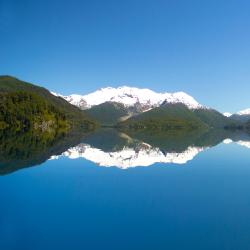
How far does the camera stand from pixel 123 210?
2414cm

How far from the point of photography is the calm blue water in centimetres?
1828

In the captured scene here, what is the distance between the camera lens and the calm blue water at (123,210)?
60.0ft

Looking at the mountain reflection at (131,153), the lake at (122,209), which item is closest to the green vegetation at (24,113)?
the mountain reflection at (131,153)

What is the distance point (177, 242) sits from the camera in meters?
18.2

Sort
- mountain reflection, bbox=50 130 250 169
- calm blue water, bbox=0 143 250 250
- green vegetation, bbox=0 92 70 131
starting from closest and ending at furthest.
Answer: calm blue water, bbox=0 143 250 250 → mountain reflection, bbox=50 130 250 169 → green vegetation, bbox=0 92 70 131

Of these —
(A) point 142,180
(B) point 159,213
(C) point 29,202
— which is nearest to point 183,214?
(B) point 159,213

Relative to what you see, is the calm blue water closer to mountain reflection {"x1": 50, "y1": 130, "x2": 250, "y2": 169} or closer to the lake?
the lake

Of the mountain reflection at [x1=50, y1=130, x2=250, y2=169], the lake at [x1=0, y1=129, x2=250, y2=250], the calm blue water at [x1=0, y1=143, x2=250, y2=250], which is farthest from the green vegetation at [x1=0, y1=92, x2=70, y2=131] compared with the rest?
the calm blue water at [x1=0, y1=143, x2=250, y2=250]

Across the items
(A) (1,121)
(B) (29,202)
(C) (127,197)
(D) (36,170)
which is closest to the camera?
(B) (29,202)

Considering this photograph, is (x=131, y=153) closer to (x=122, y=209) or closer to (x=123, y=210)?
(x=122, y=209)

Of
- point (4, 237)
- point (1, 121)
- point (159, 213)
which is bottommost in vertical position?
point (4, 237)

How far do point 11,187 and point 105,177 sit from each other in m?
10.2

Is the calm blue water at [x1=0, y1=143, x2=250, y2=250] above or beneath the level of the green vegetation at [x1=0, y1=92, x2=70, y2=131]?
beneath

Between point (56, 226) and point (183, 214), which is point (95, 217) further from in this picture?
point (183, 214)
